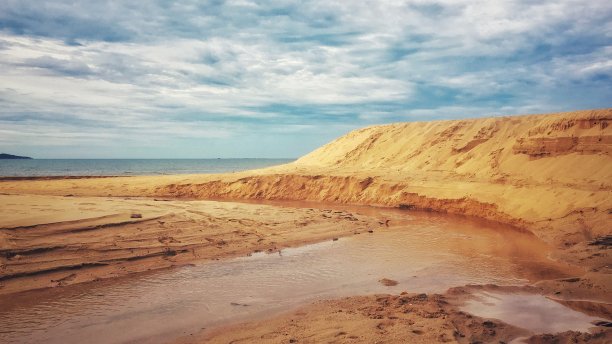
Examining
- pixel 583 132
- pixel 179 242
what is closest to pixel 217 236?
pixel 179 242

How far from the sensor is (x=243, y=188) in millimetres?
18750

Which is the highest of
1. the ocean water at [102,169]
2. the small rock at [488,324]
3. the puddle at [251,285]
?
the ocean water at [102,169]

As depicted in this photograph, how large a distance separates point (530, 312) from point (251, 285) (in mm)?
4063

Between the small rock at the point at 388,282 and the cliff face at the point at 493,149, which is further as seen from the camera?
the cliff face at the point at 493,149

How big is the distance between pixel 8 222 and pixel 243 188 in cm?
1201

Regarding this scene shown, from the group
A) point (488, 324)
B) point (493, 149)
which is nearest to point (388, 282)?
point (488, 324)

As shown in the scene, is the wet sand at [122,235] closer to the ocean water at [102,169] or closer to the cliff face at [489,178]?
the cliff face at [489,178]

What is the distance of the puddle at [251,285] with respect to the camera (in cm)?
470

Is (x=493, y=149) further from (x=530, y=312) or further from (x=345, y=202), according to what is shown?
(x=530, y=312)

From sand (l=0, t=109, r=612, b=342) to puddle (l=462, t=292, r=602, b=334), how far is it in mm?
363

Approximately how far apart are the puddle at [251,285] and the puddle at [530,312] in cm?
24

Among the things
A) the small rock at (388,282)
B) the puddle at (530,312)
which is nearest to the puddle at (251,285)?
the small rock at (388,282)

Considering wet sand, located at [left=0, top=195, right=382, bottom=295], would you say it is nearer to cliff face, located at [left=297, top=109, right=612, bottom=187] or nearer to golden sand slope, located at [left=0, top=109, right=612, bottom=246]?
golden sand slope, located at [left=0, top=109, right=612, bottom=246]

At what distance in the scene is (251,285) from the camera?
244 inches
